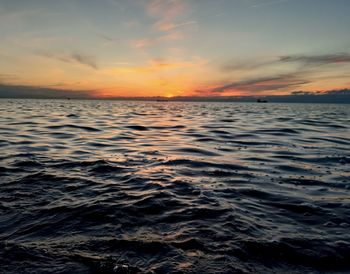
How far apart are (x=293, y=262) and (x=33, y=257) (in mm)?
3673

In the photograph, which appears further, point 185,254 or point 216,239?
point 216,239

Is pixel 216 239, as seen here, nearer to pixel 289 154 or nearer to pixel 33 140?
pixel 289 154

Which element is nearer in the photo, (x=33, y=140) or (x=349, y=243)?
(x=349, y=243)

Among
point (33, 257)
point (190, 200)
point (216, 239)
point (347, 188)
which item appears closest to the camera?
point (33, 257)

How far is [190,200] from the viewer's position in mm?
6352

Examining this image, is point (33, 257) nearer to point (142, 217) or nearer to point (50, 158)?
point (142, 217)

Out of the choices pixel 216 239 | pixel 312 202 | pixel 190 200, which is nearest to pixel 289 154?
A: pixel 312 202

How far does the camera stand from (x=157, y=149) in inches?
516

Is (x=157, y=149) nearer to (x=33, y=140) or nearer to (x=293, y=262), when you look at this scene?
(x=33, y=140)

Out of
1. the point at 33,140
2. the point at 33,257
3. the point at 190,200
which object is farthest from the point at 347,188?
the point at 33,140

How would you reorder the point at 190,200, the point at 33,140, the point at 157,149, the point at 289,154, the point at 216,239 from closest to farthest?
the point at 216,239, the point at 190,200, the point at 289,154, the point at 157,149, the point at 33,140

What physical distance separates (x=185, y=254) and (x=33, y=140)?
1310 cm

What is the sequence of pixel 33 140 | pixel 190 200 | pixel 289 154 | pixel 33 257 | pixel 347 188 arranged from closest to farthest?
pixel 33 257, pixel 190 200, pixel 347 188, pixel 289 154, pixel 33 140

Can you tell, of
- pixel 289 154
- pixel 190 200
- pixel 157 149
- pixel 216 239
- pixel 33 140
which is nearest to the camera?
pixel 216 239
